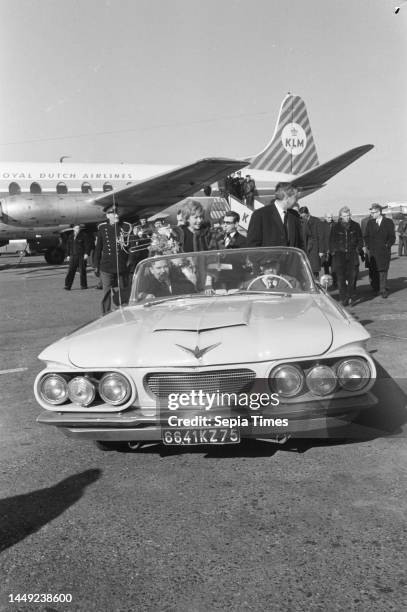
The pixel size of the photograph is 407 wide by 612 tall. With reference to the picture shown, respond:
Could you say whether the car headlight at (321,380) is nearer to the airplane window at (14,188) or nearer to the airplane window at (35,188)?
the airplane window at (14,188)

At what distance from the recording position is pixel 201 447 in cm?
384

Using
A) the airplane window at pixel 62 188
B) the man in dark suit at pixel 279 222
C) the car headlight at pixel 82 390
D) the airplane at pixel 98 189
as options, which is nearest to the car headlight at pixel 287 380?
the car headlight at pixel 82 390

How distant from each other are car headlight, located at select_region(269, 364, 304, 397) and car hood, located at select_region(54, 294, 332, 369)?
3.2 inches

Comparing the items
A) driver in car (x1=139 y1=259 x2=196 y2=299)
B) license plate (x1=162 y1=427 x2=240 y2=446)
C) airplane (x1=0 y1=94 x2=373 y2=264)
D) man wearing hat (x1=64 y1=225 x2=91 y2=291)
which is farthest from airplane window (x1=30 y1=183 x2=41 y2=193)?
license plate (x1=162 y1=427 x2=240 y2=446)

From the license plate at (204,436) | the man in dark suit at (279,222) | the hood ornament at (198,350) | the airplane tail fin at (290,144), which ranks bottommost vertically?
the license plate at (204,436)

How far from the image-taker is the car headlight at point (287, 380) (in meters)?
3.19

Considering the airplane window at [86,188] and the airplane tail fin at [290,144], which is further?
the airplane tail fin at [290,144]

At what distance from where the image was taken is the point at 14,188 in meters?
20.5

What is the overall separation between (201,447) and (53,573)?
4.87 feet

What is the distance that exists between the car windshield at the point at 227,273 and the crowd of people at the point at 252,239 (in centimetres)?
43

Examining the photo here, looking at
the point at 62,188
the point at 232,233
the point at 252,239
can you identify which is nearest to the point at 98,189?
the point at 62,188

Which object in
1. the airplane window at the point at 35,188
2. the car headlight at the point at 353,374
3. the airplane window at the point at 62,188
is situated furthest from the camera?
the airplane window at the point at 62,188

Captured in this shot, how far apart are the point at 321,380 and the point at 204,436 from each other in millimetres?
687

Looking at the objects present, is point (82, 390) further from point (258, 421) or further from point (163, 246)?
point (163, 246)
